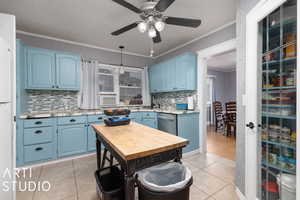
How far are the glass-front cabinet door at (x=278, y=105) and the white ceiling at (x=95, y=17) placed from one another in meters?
1.00

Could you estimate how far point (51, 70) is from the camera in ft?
8.68

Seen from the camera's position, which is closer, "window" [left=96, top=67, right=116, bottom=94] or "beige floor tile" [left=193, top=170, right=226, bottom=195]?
"beige floor tile" [left=193, top=170, right=226, bottom=195]

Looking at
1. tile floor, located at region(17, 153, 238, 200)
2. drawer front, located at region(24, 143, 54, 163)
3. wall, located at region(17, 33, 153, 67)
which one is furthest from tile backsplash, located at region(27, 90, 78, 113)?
tile floor, located at region(17, 153, 238, 200)

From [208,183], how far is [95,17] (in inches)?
121

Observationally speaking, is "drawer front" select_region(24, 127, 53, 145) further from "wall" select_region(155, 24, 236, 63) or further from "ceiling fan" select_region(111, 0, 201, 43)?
"wall" select_region(155, 24, 236, 63)

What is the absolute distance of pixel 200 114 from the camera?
9.65 feet

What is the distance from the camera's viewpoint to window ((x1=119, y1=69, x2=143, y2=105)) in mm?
3955

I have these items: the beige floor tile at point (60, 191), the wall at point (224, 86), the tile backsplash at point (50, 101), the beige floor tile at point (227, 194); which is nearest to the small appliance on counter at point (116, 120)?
the beige floor tile at point (60, 191)

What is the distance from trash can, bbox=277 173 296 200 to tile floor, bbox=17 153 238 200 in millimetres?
560

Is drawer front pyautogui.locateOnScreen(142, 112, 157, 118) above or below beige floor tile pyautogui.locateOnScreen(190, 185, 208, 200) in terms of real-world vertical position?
above

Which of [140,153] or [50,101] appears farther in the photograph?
[50,101]

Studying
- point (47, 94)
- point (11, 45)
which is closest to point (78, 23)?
point (11, 45)

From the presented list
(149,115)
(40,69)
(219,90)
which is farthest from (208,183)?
(219,90)

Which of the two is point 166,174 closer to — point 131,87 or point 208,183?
point 208,183
